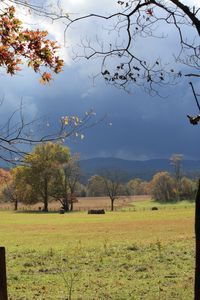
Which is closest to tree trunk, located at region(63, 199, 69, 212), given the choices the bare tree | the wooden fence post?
the bare tree

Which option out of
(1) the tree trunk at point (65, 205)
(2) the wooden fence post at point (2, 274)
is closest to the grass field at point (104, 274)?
(2) the wooden fence post at point (2, 274)

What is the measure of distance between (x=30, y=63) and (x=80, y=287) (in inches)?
309

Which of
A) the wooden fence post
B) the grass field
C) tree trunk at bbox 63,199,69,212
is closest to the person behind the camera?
the wooden fence post

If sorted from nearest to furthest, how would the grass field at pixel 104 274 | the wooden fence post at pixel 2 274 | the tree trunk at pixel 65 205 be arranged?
the wooden fence post at pixel 2 274, the grass field at pixel 104 274, the tree trunk at pixel 65 205

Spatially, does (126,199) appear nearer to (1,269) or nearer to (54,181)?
(54,181)

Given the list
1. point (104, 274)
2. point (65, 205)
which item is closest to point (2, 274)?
point (104, 274)

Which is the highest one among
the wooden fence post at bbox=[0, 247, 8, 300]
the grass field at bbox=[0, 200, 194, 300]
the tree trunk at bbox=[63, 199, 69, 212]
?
the wooden fence post at bbox=[0, 247, 8, 300]

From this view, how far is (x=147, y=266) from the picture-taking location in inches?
686

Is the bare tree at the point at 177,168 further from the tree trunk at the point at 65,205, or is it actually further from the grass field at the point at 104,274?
the grass field at the point at 104,274

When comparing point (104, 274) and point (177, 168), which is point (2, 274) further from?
point (177, 168)

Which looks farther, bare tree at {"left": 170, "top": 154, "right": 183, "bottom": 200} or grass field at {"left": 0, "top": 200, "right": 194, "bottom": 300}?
bare tree at {"left": 170, "top": 154, "right": 183, "bottom": 200}

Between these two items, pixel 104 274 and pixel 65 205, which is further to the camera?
pixel 65 205

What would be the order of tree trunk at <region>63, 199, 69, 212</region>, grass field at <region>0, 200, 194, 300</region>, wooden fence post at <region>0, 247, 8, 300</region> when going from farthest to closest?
tree trunk at <region>63, 199, 69, 212</region>, grass field at <region>0, 200, 194, 300</region>, wooden fence post at <region>0, 247, 8, 300</region>

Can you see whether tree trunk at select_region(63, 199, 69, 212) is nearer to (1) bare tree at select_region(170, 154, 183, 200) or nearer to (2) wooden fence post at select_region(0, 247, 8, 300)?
(1) bare tree at select_region(170, 154, 183, 200)
